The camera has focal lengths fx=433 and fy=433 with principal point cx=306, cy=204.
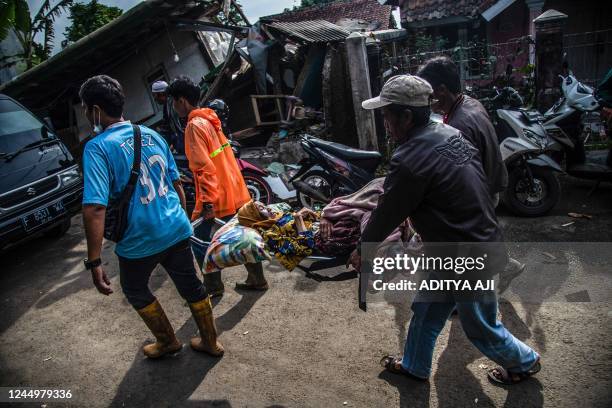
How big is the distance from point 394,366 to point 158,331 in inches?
64.3

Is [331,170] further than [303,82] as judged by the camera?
No

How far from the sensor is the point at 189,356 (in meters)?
3.20

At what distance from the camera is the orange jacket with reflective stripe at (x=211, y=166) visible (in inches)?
134

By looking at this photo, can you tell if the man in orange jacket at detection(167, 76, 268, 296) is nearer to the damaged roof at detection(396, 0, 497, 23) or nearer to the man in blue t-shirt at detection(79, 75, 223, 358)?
the man in blue t-shirt at detection(79, 75, 223, 358)

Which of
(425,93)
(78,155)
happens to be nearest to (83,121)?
(78,155)

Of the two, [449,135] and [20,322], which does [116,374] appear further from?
[449,135]

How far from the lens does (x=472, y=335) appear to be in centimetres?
236

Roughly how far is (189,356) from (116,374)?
1.72 ft

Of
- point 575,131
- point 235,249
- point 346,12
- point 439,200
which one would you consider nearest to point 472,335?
point 439,200

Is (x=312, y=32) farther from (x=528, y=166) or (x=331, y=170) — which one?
(x=528, y=166)

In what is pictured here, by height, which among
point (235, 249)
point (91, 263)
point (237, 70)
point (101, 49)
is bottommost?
point (235, 249)

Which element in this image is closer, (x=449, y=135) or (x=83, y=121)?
(x=449, y=135)

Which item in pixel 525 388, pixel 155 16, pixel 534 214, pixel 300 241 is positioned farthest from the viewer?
pixel 155 16

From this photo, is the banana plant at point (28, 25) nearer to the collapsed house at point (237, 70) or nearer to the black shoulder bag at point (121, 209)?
the collapsed house at point (237, 70)
